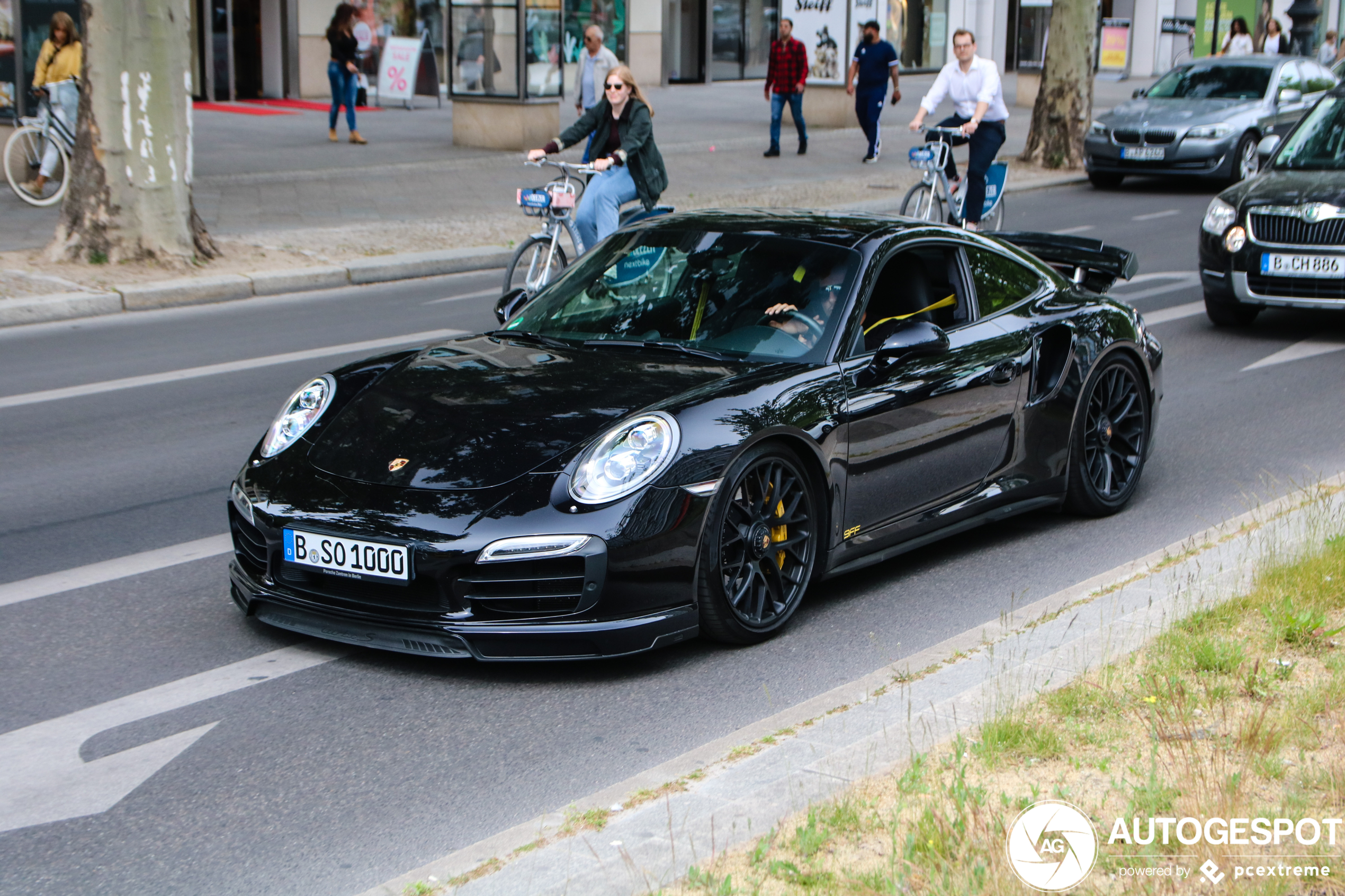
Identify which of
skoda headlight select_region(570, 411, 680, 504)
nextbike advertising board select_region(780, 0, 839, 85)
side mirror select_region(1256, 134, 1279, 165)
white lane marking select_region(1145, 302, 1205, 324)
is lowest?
white lane marking select_region(1145, 302, 1205, 324)

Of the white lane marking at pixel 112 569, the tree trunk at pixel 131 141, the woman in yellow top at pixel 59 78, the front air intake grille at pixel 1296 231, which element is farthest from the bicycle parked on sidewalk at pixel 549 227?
the woman in yellow top at pixel 59 78

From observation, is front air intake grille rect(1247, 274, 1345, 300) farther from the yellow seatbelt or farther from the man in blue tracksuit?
the man in blue tracksuit

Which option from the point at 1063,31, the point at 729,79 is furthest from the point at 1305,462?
the point at 729,79

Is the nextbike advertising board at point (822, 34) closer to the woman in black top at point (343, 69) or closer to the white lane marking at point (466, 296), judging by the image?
the woman in black top at point (343, 69)

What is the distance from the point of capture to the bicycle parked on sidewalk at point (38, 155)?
653 inches

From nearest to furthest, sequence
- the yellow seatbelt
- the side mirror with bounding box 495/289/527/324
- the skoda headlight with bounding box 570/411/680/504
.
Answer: the skoda headlight with bounding box 570/411/680/504 < the yellow seatbelt < the side mirror with bounding box 495/289/527/324

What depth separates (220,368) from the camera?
33.8 feet

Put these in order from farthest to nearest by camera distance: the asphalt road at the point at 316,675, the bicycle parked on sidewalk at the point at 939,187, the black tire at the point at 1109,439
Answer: the bicycle parked on sidewalk at the point at 939,187 < the black tire at the point at 1109,439 < the asphalt road at the point at 316,675

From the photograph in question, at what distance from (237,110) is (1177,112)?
16158 millimetres

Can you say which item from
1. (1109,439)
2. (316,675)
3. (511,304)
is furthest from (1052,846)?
(511,304)

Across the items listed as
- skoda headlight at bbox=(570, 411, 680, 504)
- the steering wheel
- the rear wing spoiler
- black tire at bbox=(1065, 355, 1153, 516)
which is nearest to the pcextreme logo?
skoda headlight at bbox=(570, 411, 680, 504)

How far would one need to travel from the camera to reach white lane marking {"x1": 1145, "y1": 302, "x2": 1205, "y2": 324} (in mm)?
12250

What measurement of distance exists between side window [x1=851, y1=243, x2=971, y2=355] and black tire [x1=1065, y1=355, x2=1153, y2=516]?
77 cm

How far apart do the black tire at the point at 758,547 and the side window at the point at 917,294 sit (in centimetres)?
75
